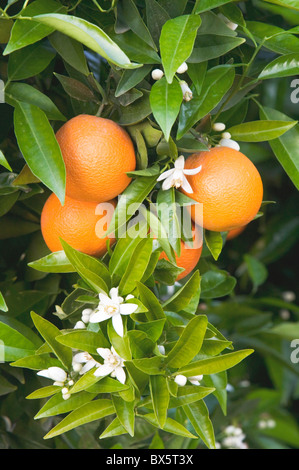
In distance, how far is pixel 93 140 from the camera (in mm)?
605

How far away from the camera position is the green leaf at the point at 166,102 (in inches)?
21.4

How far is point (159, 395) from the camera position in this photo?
23.1 inches

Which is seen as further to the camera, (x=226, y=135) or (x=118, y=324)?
(x=226, y=135)

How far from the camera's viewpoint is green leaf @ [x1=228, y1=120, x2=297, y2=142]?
634 millimetres

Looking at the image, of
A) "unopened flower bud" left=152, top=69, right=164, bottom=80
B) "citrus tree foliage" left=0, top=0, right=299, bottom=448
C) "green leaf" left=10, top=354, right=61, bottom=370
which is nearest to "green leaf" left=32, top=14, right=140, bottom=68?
"citrus tree foliage" left=0, top=0, right=299, bottom=448

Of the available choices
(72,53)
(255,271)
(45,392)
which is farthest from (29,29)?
(255,271)

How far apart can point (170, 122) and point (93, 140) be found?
0.10 metres

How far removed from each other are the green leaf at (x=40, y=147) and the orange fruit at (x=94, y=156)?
Result: 0.03 metres

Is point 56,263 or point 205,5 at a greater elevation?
point 205,5

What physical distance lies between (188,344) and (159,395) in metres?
0.06

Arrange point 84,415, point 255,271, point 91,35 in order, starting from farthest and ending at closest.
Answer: point 255,271 → point 84,415 → point 91,35

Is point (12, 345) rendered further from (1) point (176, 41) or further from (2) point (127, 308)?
(1) point (176, 41)

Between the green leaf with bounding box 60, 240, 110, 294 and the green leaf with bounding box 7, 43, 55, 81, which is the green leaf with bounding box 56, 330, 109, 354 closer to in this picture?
the green leaf with bounding box 60, 240, 110, 294

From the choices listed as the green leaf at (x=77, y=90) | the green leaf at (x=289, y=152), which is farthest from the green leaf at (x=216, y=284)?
the green leaf at (x=77, y=90)
